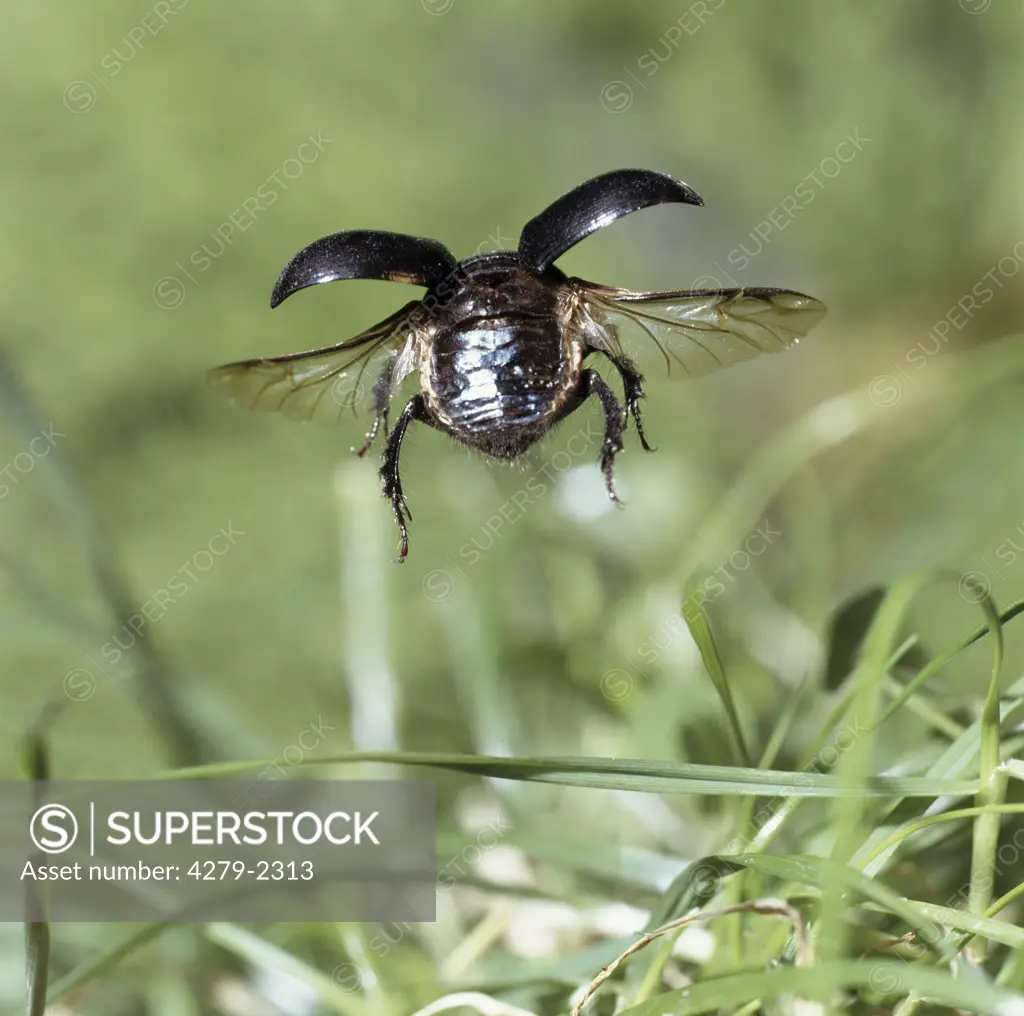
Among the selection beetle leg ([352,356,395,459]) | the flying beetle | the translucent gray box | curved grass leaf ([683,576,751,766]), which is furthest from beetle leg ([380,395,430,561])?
the translucent gray box

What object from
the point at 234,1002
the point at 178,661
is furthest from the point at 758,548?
the point at 234,1002

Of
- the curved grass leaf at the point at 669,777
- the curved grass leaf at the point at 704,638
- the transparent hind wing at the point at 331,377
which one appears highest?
the transparent hind wing at the point at 331,377

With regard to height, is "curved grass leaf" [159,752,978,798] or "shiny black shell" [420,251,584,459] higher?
"shiny black shell" [420,251,584,459]

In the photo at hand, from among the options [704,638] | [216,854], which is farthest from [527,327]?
[216,854]

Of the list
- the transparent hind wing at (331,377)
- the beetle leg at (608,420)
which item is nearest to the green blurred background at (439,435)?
the transparent hind wing at (331,377)

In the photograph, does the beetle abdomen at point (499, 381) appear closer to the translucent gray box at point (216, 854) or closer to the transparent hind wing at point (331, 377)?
the transparent hind wing at point (331, 377)

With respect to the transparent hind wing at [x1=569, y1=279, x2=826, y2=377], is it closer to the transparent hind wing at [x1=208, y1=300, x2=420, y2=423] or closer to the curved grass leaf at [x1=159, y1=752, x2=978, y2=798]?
the transparent hind wing at [x1=208, y1=300, x2=420, y2=423]
